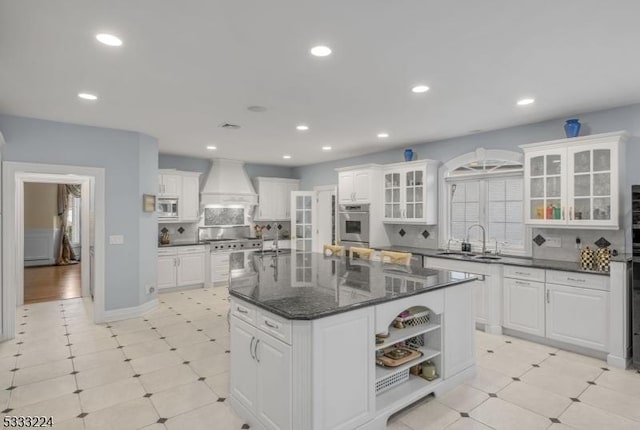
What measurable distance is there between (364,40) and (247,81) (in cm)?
122

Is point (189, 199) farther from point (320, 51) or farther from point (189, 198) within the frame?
point (320, 51)

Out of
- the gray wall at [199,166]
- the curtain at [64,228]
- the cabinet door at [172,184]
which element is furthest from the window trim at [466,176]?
the curtain at [64,228]

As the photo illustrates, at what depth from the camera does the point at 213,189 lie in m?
7.48

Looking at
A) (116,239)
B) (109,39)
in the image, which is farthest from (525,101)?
(116,239)

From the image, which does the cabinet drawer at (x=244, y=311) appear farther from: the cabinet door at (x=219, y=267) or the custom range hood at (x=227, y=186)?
the custom range hood at (x=227, y=186)

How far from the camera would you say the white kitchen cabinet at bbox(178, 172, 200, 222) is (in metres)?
7.08

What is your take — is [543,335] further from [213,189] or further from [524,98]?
[213,189]

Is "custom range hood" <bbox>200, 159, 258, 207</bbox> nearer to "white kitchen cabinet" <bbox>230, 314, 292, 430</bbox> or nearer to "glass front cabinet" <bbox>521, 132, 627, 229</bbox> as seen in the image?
"white kitchen cabinet" <bbox>230, 314, 292, 430</bbox>

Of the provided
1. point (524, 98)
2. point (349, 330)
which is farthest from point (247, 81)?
point (524, 98)

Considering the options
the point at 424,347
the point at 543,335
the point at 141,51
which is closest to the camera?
the point at 141,51

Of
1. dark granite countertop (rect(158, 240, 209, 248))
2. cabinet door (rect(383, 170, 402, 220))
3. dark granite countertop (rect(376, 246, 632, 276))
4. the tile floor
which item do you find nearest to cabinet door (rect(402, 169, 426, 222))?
cabinet door (rect(383, 170, 402, 220))

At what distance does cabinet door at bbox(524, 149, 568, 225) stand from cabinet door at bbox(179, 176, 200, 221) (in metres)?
5.83

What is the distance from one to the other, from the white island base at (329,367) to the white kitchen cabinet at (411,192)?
287cm

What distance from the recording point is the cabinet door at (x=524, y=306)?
4.02m
